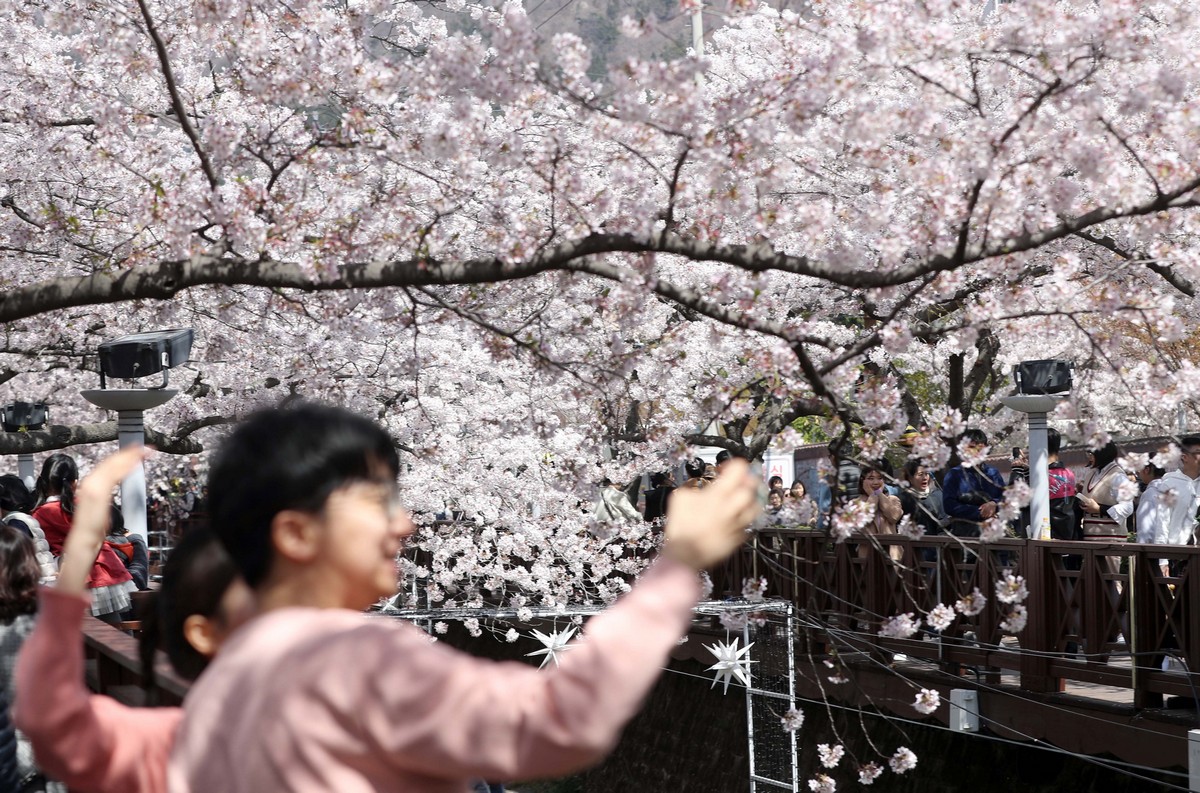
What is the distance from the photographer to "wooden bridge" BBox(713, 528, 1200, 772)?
8.38 meters

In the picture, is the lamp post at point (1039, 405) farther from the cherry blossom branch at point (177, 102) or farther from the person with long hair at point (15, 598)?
the person with long hair at point (15, 598)

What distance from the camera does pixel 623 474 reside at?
457 inches

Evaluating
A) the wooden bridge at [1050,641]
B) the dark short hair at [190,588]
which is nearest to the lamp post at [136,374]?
the wooden bridge at [1050,641]

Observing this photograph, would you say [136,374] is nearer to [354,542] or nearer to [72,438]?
[72,438]

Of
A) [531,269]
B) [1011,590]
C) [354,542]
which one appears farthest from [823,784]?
[354,542]

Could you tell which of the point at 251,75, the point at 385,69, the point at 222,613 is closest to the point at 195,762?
the point at 222,613

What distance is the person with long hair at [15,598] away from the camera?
398 cm

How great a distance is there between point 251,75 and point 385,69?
756mm

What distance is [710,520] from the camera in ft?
4.80

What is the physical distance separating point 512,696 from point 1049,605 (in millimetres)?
8798

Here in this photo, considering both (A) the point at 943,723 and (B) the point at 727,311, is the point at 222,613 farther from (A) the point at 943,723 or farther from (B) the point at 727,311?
(A) the point at 943,723

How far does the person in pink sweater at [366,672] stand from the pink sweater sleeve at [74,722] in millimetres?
454

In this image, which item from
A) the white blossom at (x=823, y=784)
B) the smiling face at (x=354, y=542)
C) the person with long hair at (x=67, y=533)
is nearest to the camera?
the smiling face at (x=354, y=542)

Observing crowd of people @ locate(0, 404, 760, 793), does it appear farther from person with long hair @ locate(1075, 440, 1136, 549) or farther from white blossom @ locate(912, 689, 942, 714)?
person with long hair @ locate(1075, 440, 1136, 549)
